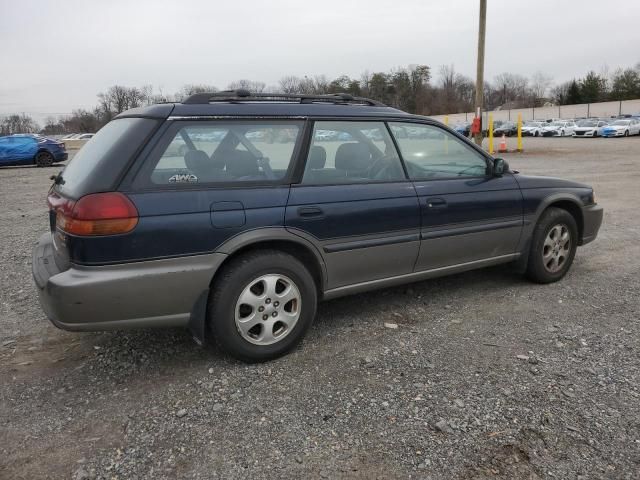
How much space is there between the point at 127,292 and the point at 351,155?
182cm

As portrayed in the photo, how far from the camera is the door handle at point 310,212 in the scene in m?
3.37

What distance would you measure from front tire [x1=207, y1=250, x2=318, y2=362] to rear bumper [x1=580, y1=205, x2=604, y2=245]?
9.87 feet

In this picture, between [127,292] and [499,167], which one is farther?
[499,167]

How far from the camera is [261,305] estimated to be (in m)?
3.27

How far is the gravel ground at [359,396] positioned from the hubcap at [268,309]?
21 cm

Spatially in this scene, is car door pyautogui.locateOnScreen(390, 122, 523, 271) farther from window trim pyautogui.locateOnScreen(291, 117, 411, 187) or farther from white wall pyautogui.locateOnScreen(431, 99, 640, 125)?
white wall pyautogui.locateOnScreen(431, 99, 640, 125)

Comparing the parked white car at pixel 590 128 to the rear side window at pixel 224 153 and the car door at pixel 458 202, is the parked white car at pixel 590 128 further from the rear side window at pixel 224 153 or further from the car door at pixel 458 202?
the rear side window at pixel 224 153

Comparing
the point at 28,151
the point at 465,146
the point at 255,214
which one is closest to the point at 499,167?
the point at 465,146

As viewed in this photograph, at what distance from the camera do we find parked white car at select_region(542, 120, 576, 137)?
143 feet

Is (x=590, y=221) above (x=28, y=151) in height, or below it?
below

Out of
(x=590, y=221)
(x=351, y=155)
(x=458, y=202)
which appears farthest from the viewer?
(x=590, y=221)

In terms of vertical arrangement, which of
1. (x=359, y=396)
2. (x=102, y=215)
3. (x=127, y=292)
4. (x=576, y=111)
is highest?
(x=576, y=111)

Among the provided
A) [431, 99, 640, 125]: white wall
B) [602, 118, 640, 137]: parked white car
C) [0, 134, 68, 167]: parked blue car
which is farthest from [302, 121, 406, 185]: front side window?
[431, 99, 640, 125]: white wall

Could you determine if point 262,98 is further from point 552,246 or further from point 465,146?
point 552,246
